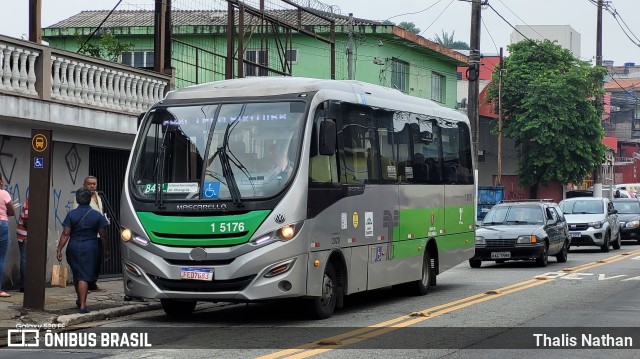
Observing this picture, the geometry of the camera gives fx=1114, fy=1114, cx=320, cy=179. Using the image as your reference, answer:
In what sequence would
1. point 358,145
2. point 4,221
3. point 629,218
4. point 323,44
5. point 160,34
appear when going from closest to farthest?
point 358,145 → point 4,221 → point 160,34 → point 629,218 → point 323,44

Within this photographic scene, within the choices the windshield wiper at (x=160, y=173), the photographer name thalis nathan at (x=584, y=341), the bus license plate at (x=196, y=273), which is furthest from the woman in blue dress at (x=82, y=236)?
the photographer name thalis nathan at (x=584, y=341)

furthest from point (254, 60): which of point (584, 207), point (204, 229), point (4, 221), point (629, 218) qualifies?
point (204, 229)

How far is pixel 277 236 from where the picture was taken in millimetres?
13516

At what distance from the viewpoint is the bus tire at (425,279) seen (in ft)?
60.5

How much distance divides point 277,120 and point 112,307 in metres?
3.70

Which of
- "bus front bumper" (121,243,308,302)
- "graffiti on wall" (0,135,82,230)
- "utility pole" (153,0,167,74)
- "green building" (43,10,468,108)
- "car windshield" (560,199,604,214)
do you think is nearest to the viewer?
Result: "bus front bumper" (121,243,308,302)

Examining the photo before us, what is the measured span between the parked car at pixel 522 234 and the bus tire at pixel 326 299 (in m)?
10.4

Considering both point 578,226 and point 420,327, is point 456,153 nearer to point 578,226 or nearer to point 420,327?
point 420,327

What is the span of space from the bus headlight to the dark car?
29.2 meters

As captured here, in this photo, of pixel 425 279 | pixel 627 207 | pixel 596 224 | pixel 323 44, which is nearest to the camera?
pixel 425 279

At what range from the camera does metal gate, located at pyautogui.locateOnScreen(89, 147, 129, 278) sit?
67.9 ft

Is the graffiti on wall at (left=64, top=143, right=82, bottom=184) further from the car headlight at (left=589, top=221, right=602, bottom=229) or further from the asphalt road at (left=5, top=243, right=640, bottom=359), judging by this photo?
the car headlight at (left=589, top=221, right=602, bottom=229)

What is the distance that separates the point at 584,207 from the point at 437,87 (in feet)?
59.4

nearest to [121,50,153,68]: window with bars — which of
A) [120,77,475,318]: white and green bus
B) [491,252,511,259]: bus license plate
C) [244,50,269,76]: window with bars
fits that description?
[244,50,269,76]: window with bars
